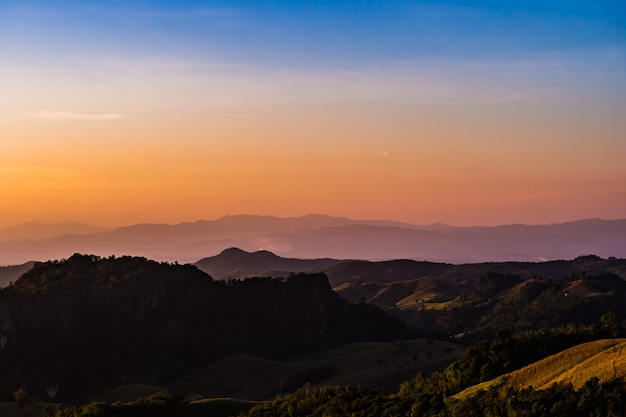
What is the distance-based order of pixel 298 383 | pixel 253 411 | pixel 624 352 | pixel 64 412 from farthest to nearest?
pixel 298 383 < pixel 64 412 < pixel 253 411 < pixel 624 352

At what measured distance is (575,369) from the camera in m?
67.4

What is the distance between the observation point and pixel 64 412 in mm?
123125

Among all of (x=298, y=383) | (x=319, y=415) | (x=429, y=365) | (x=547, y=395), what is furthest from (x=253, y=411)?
(x=298, y=383)

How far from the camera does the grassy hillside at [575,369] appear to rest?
2494 inches

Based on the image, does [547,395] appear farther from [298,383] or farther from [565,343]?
[298,383]

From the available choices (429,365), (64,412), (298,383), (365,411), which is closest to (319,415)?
(365,411)

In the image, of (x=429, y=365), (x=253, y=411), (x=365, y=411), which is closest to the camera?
(x=365, y=411)

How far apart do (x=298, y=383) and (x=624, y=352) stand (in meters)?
134

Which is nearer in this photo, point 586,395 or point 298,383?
point 586,395

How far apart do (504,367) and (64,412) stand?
213 feet

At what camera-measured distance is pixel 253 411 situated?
97375 mm

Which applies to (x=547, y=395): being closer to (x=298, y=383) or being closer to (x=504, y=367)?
(x=504, y=367)

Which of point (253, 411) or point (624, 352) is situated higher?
point (624, 352)

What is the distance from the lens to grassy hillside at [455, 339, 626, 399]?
2494 inches
